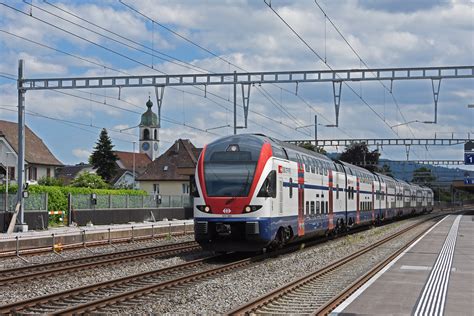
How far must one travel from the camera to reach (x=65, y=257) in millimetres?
23531

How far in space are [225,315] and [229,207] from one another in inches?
375

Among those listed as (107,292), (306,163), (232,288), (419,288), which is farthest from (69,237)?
(419,288)

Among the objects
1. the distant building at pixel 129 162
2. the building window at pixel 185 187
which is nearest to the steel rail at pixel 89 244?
the building window at pixel 185 187

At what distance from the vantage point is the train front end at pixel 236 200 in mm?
20531

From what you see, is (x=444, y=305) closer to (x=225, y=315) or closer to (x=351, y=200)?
(x=225, y=315)

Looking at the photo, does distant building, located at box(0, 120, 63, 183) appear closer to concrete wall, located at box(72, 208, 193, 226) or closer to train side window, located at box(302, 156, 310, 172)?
concrete wall, located at box(72, 208, 193, 226)

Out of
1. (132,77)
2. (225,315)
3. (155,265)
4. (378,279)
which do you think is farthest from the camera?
(132,77)

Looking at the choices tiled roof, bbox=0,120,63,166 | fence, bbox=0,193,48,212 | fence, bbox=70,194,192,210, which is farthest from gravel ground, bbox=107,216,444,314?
tiled roof, bbox=0,120,63,166

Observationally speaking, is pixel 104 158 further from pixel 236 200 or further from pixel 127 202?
pixel 236 200

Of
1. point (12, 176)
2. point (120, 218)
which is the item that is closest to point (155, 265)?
point (120, 218)

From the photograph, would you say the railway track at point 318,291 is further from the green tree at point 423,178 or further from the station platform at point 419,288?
the green tree at point 423,178

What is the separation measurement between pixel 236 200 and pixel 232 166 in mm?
1034

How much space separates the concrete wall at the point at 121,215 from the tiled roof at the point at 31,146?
2851cm

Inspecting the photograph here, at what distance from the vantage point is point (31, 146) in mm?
79250
